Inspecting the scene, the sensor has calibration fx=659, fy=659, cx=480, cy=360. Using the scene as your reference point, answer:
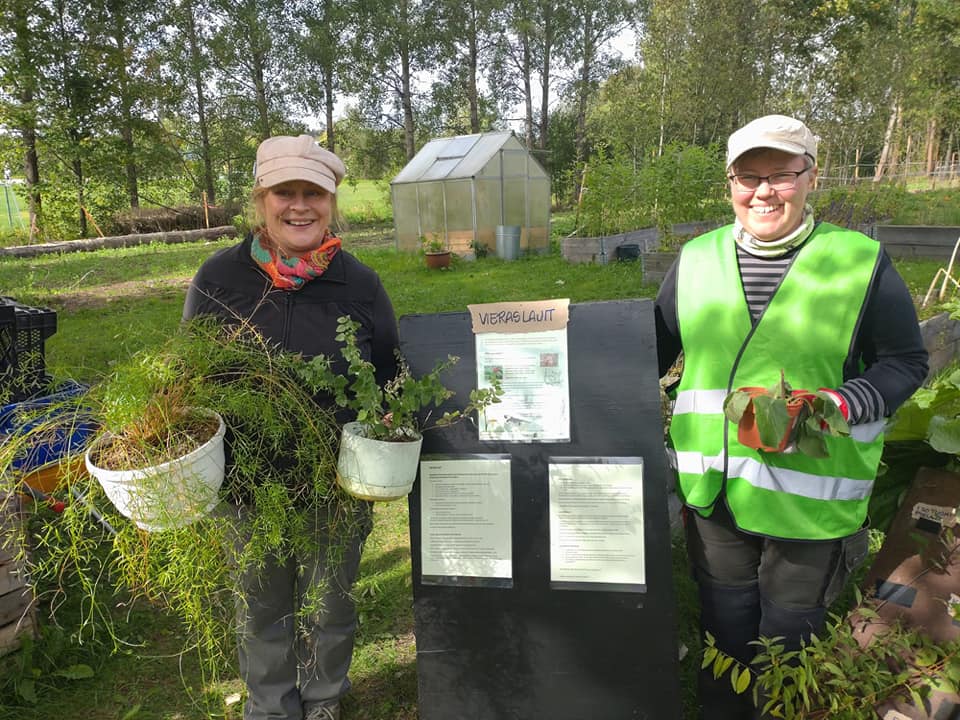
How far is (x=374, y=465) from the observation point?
5.10ft

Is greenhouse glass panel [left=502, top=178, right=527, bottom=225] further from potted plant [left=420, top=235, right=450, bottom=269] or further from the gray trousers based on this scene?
the gray trousers

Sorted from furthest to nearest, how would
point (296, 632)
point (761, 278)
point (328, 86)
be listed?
point (328, 86) → point (296, 632) → point (761, 278)

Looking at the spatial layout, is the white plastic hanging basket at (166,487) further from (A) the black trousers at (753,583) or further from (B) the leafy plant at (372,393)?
(A) the black trousers at (753,583)

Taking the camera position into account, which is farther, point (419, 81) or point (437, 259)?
point (419, 81)

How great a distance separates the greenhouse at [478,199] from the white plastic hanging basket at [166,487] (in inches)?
477

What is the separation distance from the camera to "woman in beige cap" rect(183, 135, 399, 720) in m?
1.83

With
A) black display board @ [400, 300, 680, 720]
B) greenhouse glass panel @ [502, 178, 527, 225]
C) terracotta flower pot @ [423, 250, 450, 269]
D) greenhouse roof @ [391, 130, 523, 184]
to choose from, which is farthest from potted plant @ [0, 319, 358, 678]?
greenhouse glass panel @ [502, 178, 527, 225]

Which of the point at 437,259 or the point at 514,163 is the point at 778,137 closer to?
the point at 437,259

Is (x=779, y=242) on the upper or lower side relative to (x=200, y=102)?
lower

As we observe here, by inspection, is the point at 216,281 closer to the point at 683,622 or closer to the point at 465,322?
the point at 465,322

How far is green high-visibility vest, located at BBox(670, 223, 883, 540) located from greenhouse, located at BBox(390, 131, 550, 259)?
38.4ft

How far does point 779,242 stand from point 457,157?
1311 cm

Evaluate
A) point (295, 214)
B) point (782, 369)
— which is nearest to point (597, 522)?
point (782, 369)

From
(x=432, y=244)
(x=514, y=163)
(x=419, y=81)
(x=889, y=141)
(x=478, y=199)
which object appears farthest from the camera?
(x=419, y=81)
